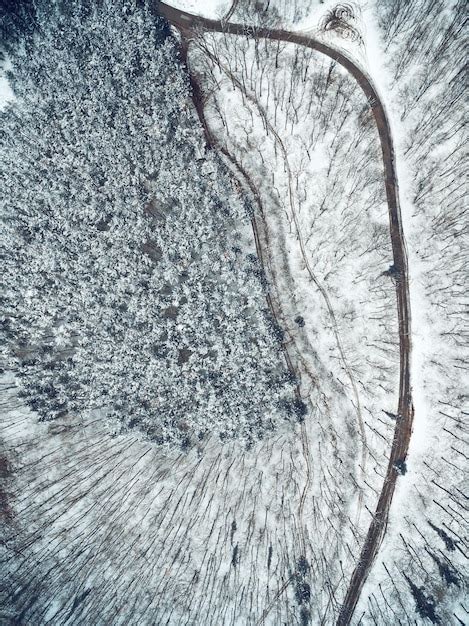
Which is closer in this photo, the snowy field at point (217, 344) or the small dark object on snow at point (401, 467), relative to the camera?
the snowy field at point (217, 344)

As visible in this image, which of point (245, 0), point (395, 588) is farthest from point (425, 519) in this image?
point (245, 0)

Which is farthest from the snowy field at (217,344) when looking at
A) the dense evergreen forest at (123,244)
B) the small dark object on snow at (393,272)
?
the small dark object on snow at (393,272)

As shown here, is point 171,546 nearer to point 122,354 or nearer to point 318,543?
point 318,543

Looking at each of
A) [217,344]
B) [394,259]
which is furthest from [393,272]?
[217,344]

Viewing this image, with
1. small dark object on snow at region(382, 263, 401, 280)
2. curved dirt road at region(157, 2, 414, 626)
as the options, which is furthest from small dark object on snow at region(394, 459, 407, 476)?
small dark object on snow at region(382, 263, 401, 280)

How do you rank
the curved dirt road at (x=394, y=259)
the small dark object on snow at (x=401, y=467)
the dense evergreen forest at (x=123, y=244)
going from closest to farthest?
the curved dirt road at (x=394, y=259)
the dense evergreen forest at (x=123, y=244)
the small dark object on snow at (x=401, y=467)

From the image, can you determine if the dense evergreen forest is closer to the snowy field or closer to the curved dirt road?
the snowy field

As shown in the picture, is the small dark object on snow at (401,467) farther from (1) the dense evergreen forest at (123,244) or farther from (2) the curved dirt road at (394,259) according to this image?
(1) the dense evergreen forest at (123,244)

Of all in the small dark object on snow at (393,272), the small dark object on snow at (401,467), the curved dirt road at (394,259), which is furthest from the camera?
the small dark object on snow at (401,467)

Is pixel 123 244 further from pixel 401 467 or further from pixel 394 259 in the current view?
pixel 401 467
